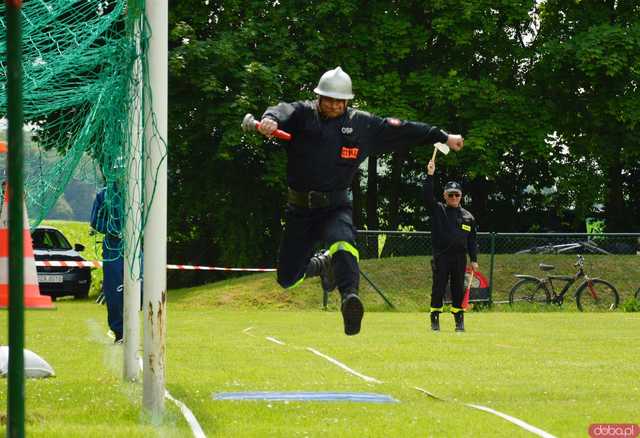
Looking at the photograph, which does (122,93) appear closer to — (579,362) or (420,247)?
(579,362)

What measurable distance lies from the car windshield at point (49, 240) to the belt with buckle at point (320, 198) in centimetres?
2083

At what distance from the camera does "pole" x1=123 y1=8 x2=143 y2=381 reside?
9469 millimetres

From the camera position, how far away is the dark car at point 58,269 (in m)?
28.4

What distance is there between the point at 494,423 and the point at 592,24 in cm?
2543

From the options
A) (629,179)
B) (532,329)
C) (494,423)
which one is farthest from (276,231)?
(494,423)

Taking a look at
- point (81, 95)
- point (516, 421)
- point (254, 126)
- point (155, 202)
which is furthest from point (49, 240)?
point (516, 421)

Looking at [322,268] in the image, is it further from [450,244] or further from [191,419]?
[450,244]

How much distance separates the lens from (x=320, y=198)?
8.92 meters

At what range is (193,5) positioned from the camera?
30953 mm

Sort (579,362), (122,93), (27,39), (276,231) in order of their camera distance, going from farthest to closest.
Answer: (276,231), (579,362), (27,39), (122,93)

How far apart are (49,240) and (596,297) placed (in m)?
13.1

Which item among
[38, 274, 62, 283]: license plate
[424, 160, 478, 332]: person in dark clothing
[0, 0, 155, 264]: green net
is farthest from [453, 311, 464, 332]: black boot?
[38, 274, 62, 283]: license plate
